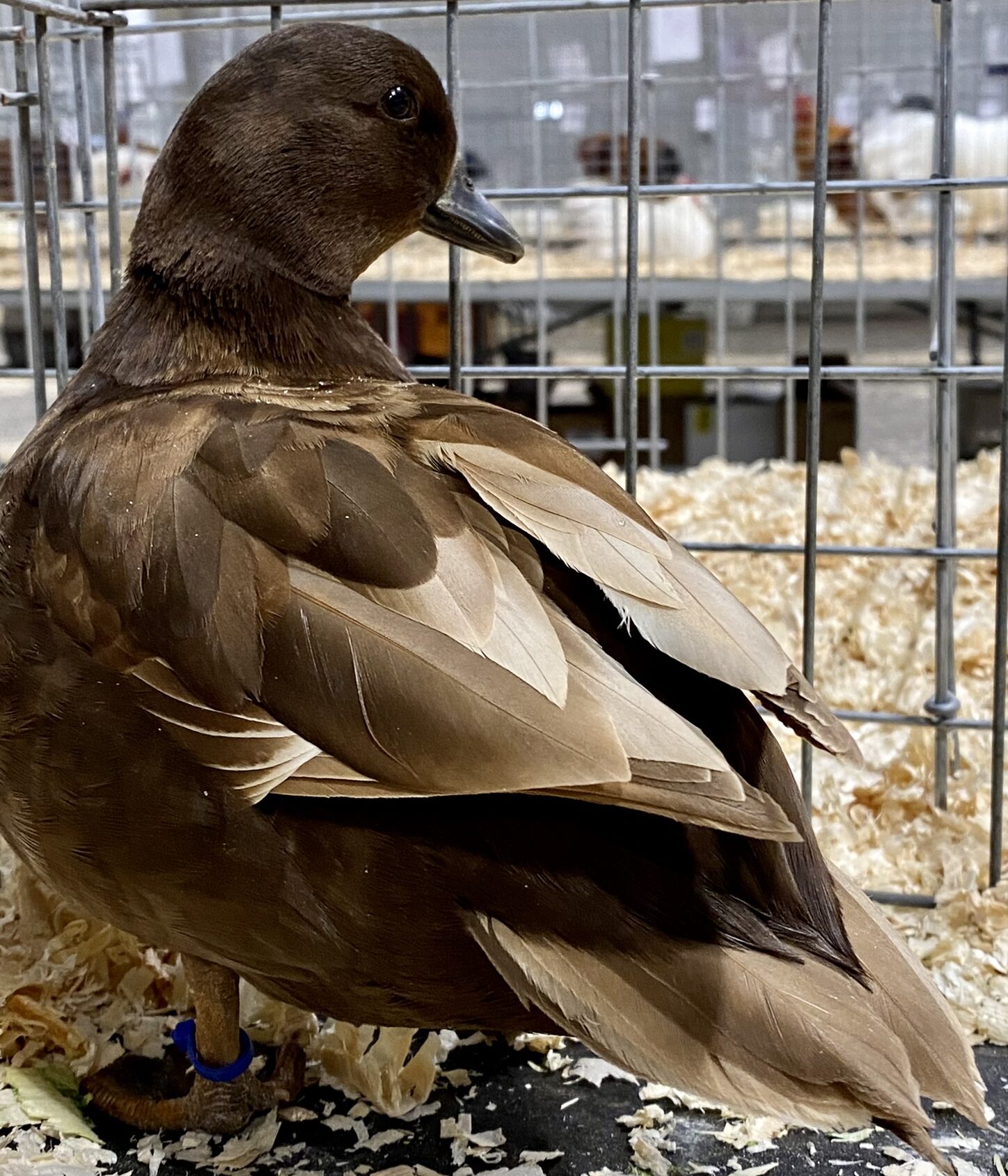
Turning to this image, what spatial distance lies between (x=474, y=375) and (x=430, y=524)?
0.68m

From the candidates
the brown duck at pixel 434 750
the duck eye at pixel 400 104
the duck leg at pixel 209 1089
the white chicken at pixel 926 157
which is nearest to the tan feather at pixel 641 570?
the brown duck at pixel 434 750

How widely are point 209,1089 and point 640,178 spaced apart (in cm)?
236

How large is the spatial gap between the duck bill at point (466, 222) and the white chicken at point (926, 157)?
279cm

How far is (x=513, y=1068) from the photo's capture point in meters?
1.19

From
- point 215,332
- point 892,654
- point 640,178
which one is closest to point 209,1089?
point 215,332

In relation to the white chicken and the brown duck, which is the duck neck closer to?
the brown duck

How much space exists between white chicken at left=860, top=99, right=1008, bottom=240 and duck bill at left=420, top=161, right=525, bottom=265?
9.14 ft

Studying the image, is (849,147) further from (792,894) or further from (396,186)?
(792,894)

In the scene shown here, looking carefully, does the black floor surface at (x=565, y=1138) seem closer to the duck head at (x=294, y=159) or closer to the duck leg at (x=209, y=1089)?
the duck leg at (x=209, y=1089)

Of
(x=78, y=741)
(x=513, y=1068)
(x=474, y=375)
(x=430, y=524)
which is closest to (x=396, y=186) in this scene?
(x=474, y=375)

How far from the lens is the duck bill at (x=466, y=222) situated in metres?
1.24

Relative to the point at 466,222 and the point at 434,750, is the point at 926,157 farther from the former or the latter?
the point at 434,750

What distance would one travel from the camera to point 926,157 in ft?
14.3

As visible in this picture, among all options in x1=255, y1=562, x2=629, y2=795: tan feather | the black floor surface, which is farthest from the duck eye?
the black floor surface
